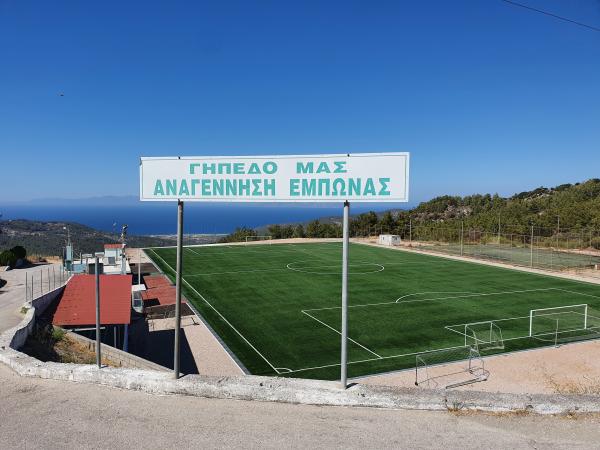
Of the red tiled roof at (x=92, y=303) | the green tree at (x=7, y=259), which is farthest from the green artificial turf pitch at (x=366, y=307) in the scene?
the green tree at (x=7, y=259)

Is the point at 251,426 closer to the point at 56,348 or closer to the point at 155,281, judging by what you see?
the point at 56,348

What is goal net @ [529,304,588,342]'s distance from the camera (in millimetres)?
19781

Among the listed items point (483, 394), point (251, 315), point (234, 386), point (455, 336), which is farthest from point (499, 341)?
point (234, 386)

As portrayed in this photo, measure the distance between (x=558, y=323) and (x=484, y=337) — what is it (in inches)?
173

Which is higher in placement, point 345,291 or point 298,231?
point 345,291

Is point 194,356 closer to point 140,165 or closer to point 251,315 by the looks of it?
point 251,315

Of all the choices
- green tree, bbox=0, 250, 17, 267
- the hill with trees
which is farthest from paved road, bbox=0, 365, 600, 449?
the hill with trees

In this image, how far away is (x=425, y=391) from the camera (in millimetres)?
6328

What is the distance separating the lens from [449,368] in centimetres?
1593

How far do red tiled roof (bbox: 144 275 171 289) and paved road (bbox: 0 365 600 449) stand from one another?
24896 mm

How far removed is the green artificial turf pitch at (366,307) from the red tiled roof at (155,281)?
5.78ft

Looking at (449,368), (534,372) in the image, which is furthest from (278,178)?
(534,372)

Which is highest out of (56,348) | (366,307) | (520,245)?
(520,245)

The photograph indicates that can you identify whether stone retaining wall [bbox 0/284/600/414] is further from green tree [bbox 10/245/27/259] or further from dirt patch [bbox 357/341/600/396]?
green tree [bbox 10/245/27/259]
